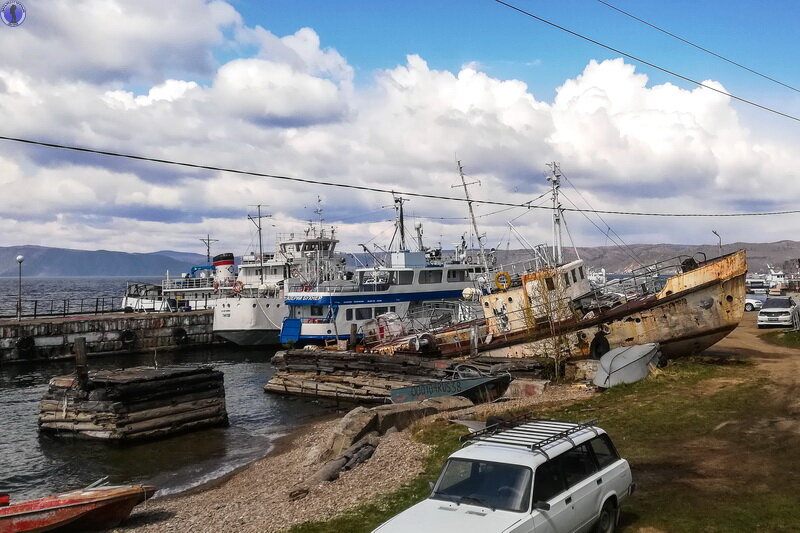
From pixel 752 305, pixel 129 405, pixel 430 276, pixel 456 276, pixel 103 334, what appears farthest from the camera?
pixel 752 305

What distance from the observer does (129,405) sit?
79.3 ft

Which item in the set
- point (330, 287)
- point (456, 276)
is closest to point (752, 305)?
point (456, 276)

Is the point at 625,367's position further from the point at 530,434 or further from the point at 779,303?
the point at 779,303

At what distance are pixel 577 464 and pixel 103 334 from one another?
5335cm

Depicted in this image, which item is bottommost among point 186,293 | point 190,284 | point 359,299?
point 359,299

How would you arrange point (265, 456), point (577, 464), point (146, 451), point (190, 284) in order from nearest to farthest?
point (577, 464)
point (265, 456)
point (146, 451)
point (190, 284)

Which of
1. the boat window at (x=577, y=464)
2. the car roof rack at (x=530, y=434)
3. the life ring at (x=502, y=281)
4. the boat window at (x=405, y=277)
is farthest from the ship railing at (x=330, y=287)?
the boat window at (x=577, y=464)

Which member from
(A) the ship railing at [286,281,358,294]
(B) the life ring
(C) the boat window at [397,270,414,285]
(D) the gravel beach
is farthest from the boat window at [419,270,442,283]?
(D) the gravel beach

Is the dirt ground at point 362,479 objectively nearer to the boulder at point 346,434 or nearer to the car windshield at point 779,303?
the boulder at point 346,434

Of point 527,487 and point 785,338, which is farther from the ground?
point 785,338

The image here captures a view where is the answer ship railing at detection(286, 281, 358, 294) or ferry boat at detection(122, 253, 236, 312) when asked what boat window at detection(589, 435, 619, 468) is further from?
ferry boat at detection(122, 253, 236, 312)

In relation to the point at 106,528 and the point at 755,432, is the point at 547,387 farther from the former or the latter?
the point at 106,528

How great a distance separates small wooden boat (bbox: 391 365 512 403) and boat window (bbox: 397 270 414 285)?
23.7 m

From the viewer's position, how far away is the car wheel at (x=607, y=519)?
29.6 ft
